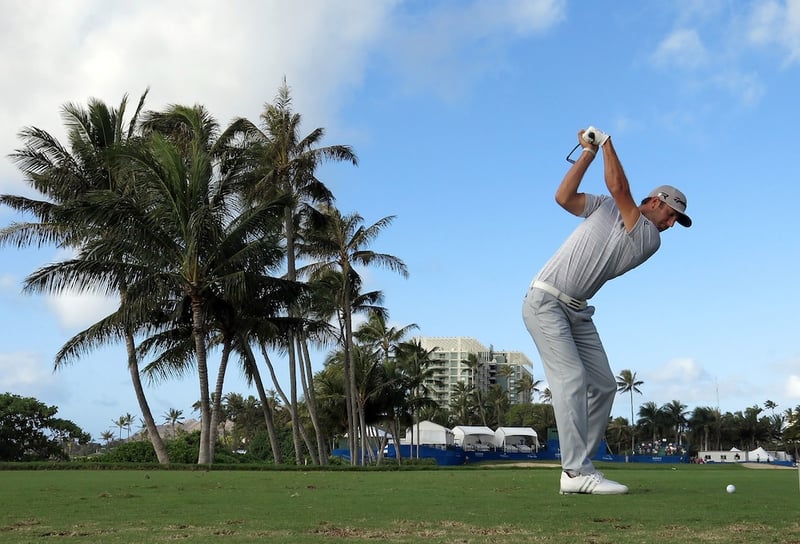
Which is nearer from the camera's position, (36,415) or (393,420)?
(36,415)

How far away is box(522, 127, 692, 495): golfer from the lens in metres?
7.05

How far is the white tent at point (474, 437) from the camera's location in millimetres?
90625

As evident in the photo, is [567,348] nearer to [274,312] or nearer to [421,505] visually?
[421,505]

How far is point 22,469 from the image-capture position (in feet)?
69.2

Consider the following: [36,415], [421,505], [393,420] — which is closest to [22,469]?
[421,505]

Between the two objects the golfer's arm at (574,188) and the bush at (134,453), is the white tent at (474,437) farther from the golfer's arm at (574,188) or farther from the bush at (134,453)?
the golfer's arm at (574,188)

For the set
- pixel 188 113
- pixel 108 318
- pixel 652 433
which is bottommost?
pixel 652 433

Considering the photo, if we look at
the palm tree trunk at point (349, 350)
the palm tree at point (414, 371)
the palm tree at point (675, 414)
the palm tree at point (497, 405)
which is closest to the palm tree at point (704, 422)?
the palm tree at point (675, 414)

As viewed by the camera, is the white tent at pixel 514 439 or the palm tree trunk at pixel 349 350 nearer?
the palm tree trunk at pixel 349 350

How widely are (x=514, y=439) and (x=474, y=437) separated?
20.2 ft

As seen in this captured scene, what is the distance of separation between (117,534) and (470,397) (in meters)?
138

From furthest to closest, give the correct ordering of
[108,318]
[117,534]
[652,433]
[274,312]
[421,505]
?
[652,433] < [274,312] < [108,318] < [421,505] < [117,534]

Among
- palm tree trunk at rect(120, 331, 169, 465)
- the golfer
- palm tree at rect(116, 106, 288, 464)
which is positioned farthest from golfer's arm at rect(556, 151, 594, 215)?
palm tree trunk at rect(120, 331, 169, 465)

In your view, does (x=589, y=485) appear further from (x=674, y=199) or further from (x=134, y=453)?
(x=134, y=453)
